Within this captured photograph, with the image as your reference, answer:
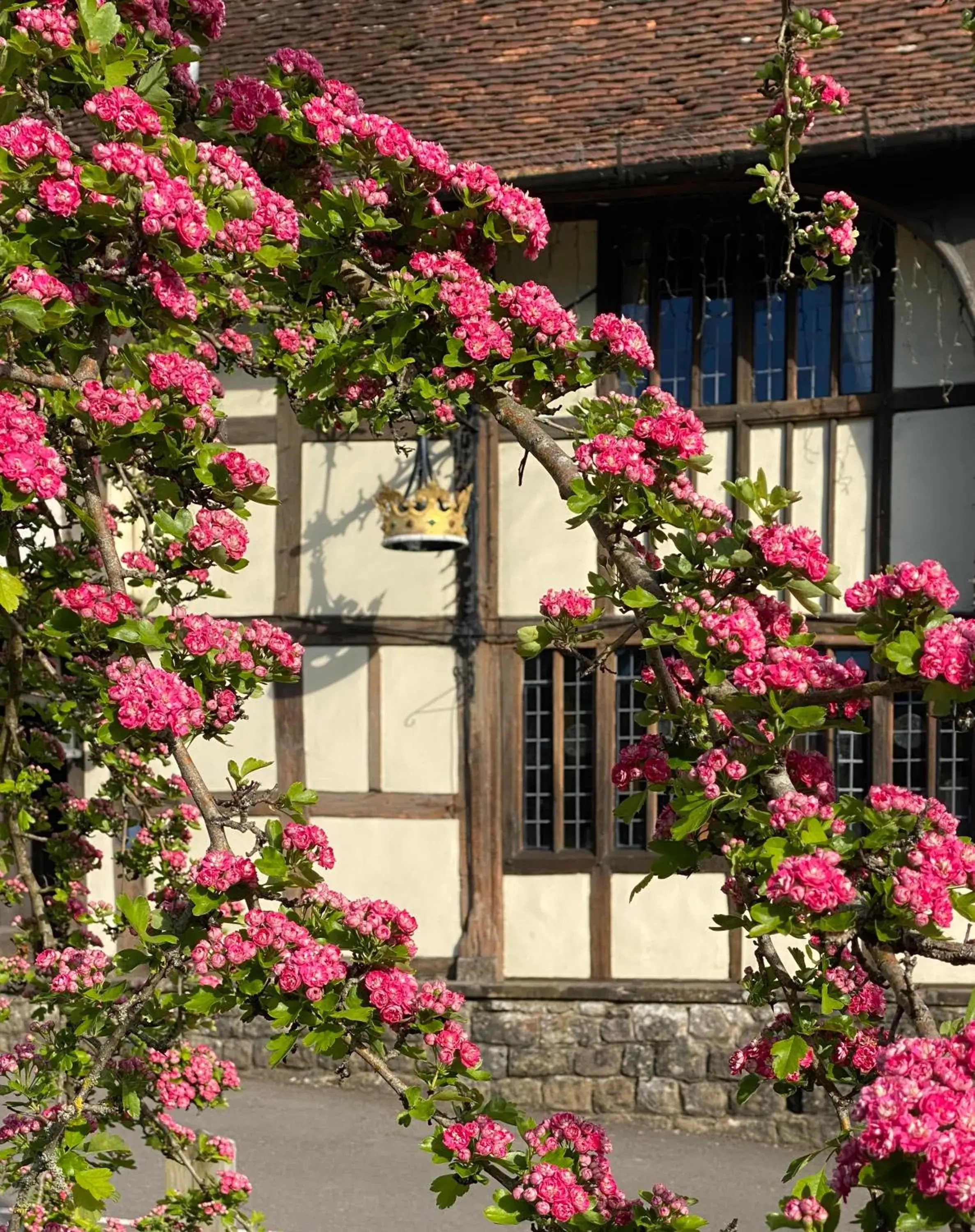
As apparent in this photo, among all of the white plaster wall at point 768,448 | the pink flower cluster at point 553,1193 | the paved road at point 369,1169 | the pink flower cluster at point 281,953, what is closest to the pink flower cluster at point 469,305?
the pink flower cluster at point 281,953

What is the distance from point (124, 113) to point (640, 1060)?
7.46 m

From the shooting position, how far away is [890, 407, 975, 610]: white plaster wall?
8250 millimetres

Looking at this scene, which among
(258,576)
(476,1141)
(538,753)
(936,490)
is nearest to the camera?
(476,1141)

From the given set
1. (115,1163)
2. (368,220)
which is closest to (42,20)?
(368,220)

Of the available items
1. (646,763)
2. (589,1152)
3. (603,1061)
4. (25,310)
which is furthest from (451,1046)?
(603,1061)

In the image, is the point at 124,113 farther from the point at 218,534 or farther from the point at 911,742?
the point at 911,742

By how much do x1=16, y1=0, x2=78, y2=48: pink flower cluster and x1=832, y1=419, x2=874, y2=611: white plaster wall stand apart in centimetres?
641

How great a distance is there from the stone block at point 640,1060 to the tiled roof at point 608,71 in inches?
211

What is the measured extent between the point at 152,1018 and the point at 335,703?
21.1 ft

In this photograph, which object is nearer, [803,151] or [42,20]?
[42,20]

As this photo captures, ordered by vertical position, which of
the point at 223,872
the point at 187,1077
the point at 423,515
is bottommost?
the point at 187,1077

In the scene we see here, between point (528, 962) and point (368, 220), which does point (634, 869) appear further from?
point (368, 220)

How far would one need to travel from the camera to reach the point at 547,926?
917cm

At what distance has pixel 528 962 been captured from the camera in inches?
362
